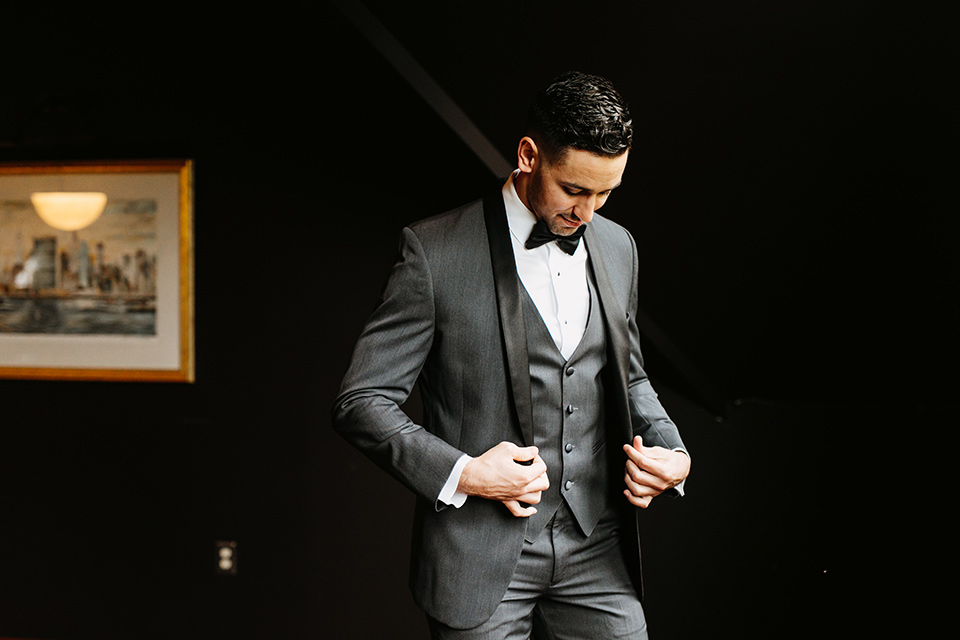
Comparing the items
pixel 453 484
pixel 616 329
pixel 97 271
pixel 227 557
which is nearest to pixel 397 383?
pixel 453 484

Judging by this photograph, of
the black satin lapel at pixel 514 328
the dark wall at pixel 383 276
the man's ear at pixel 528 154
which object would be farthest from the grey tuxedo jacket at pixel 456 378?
the dark wall at pixel 383 276

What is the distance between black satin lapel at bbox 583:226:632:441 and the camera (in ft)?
4.64

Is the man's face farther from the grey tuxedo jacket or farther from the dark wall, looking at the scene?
the dark wall

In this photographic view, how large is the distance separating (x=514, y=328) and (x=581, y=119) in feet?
1.23

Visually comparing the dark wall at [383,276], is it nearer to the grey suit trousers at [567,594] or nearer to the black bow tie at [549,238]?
the black bow tie at [549,238]

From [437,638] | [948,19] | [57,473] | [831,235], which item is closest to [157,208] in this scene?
[57,473]

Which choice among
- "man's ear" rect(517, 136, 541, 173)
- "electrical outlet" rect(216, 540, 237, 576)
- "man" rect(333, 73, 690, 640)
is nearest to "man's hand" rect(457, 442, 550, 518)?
"man" rect(333, 73, 690, 640)

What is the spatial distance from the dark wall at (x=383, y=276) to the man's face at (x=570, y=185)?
0.73 meters

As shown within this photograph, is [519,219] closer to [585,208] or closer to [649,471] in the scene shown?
[585,208]

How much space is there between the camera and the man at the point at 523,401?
50.4 inches

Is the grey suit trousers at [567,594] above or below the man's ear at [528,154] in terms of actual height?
below

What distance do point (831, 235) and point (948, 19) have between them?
604 millimetres

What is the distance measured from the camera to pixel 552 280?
1.43 meters

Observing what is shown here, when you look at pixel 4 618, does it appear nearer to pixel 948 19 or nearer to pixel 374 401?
pixel 374 401
